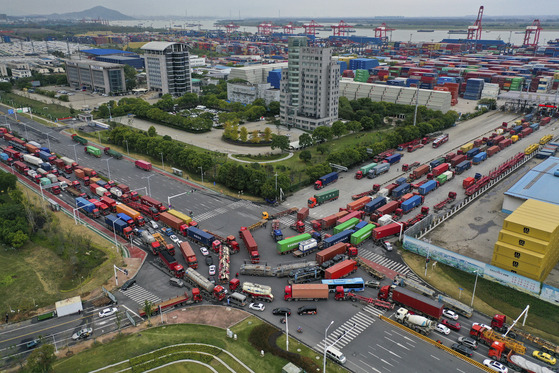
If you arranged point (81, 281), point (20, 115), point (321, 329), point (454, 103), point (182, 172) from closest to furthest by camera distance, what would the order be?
point (321, 329), point (81, 281), point (182, 172), point (20, 115), point (454, 103)

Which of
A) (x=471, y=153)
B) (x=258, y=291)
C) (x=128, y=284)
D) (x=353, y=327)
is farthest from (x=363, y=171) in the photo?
(x=128, y=284)

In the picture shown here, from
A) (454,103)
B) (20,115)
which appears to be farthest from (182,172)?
(454,103)

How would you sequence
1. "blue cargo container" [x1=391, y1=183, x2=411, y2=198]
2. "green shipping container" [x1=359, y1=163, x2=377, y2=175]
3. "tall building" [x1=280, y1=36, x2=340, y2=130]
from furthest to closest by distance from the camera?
"tall building" [x1=280, y1=36, x2=340, y2=130] → "green shipping container" [x1=359, y1=163, x2=377, y2=175] → "blue cargo container" [x1=391, y1=183, x2=411, y2=198]

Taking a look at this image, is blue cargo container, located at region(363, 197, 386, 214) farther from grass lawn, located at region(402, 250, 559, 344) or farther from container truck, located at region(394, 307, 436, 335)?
container truck, located at region(394, 307, 436, 335)

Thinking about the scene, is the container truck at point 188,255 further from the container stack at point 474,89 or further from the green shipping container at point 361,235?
the container stack at point 474,89

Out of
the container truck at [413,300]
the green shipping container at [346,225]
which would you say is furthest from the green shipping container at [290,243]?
the container truck at [413,300]

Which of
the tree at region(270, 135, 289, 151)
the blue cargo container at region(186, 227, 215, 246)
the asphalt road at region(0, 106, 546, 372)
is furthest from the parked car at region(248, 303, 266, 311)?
the tree at region(270, 135, 289, 151)

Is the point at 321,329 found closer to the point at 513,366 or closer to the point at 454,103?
the point at 513,366
